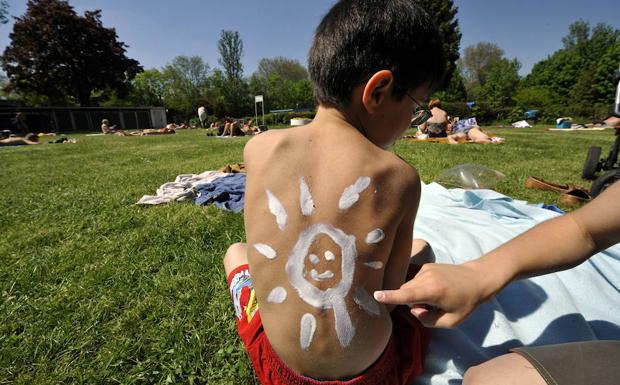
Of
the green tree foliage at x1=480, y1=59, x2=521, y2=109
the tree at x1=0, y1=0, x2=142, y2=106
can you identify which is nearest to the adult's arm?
the tree at x1=0, y1=0, x2=142, y2=106

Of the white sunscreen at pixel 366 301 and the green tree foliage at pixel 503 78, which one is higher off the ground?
the green tree foliage at pixel 503 78

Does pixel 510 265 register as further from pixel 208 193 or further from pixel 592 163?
pixel 592 163

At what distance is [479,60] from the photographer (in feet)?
167

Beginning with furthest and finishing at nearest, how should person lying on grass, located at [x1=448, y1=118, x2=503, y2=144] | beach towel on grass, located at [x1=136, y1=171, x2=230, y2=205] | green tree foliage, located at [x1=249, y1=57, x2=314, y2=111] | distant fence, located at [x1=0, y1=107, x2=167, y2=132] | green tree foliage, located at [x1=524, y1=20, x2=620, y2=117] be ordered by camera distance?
green tree foliage, located at [x1=249, y1=57, x2=314, y2=111], green tree foliage, located at [x1=524, y1=20, x2=620, y2=117], distant fence, located at [x1=0, y1=107, x2=167, y2=132], person lying on grass, located at [x1=448, y1=118, x2=503, y2=144], beach towel on grass, located at [x1=136, y1=171, x2=230, y2=205]

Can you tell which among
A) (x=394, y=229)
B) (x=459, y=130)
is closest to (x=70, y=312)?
(x=394, y=229)

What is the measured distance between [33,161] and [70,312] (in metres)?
9.17

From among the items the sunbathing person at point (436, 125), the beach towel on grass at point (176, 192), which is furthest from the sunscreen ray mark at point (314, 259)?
the sunbathing person at point (436, 125)

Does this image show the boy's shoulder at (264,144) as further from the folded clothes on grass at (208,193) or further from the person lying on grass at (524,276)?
the folded clothes on grass at (208,193)

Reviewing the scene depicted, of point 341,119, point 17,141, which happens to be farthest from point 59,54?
point 341,119

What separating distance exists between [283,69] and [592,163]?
6257cm

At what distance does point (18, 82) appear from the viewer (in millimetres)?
31844

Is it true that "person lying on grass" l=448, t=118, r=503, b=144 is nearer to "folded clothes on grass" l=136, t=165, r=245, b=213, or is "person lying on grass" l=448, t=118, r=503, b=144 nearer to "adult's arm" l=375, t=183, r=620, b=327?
"folded clothes on grass" l=136, t=165, r=245, b=213

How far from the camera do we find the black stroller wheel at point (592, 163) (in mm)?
4395

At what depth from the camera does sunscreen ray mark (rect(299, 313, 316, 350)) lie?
1048 millimetres
